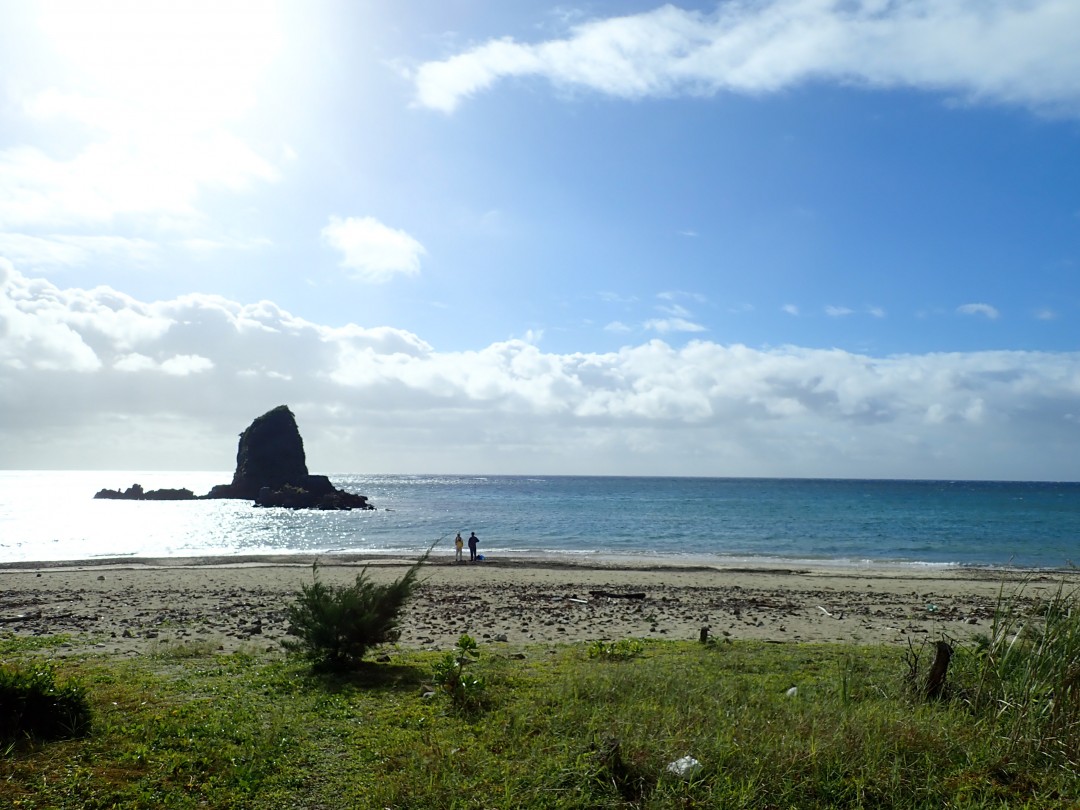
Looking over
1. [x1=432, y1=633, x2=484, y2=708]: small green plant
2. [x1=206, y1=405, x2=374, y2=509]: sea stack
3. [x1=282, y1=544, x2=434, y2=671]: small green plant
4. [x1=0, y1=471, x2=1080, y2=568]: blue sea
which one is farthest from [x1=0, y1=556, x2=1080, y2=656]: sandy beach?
[x1=206, y1=405, x2=374, y2=509]: sea stack

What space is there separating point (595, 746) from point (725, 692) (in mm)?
2800

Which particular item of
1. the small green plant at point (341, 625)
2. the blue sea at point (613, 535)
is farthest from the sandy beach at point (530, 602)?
the blue sea at point (613, 535)

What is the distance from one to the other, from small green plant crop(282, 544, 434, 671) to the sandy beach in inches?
77.8

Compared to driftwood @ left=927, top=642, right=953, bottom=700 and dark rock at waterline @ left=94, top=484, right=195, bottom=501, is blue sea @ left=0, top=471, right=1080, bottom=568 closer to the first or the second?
driftwood @ left=927, top=642, right=953, bottom=700

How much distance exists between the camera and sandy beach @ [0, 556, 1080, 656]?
15492 millimetres

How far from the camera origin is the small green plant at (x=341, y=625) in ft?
35.6

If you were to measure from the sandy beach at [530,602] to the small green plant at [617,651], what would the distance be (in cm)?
242

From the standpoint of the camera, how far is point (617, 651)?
12336mm

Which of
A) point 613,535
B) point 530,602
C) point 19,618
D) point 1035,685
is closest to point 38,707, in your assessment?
point 1035,685

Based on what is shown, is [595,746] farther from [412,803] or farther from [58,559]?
[58,559]

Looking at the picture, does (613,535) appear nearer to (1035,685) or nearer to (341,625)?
(341,625)

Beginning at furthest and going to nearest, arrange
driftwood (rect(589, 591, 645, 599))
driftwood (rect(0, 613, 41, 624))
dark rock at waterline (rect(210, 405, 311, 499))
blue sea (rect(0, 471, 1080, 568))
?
dark rock at waterline (rect(210, 405, 311, 499)) < blue sea (rect(0, 471, 1080, 568)) < driftwood (rect(589, 591, 645, 599)) < driftwood (rect(0, 613, 41, 624))

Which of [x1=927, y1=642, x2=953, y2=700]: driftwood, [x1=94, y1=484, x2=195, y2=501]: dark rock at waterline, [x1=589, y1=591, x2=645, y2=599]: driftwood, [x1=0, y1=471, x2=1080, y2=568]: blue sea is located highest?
[x1=927, y1=642, x2=953, y2=700]: driftwood

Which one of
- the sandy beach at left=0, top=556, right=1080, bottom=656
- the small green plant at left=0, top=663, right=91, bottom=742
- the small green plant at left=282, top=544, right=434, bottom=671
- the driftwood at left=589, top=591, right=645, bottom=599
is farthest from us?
the driftwood at left=589, top=591, right=645, bottom=599
